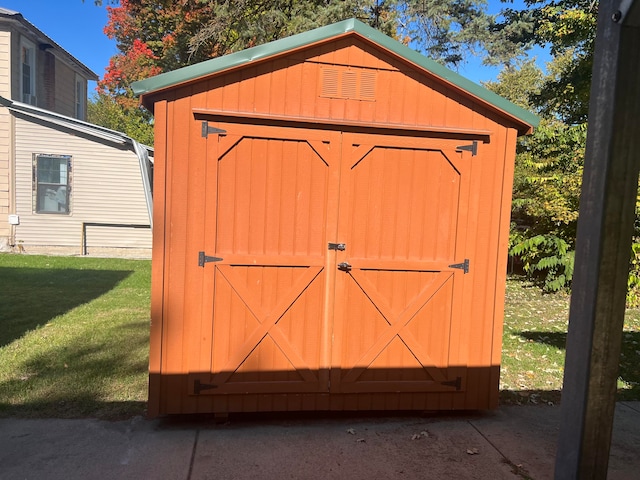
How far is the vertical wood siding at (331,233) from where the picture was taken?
11.9 ft

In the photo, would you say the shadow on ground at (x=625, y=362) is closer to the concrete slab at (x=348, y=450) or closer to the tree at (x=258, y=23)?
the concrete slab at (x=348, y=450)

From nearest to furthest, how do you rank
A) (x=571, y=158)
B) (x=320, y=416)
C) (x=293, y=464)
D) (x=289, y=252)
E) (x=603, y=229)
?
(x=603, y=229)
(x=293, y=464)
(x=289, y=252)
(x=320, y=416)
(x=571, y=158)

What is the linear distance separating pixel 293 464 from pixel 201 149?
7.40 ft

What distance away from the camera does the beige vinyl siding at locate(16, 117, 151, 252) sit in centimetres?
1228

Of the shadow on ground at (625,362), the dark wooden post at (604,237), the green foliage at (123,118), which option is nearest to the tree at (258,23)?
the green foliage at (123,118)

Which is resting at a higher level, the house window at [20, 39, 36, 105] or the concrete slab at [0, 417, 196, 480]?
the house window at [20, 39, 36, 105]

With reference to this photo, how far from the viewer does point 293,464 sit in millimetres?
3254

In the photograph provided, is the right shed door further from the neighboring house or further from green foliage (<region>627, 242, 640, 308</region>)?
→ the neighboring house

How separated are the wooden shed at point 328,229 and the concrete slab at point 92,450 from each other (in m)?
0.25

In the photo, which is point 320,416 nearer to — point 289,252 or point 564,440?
point 289,252

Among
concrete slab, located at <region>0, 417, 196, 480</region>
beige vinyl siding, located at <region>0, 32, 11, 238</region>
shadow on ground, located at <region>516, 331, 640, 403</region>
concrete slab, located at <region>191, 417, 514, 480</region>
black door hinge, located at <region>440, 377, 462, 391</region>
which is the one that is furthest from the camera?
beige vinyl siding, located at <region>0, 32, 11, 238</region>

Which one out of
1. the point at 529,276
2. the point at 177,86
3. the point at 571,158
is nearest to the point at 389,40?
the point at 177,86

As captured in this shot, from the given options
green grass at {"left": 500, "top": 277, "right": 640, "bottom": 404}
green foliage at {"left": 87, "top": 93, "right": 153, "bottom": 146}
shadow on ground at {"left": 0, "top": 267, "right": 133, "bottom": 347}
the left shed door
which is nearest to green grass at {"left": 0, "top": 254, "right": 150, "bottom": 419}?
shadow on ground at {"left": 0, "top": 267, "right": 133, "bottom": 347}

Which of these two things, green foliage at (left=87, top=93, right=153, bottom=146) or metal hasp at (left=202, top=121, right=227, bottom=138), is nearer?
metal hasp at (left=202, top=121, right=227, bottom=138)
